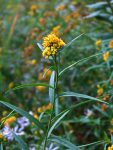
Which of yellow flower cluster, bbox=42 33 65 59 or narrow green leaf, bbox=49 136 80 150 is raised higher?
yellow flower cluster, bbox=42 33 65 59

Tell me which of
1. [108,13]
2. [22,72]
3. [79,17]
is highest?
[108,13]

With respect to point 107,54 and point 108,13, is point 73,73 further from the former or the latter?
point 107,54

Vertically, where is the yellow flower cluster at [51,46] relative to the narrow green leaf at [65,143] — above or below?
above

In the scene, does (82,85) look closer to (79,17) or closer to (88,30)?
(88,30)

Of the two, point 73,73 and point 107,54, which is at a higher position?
point 107,54

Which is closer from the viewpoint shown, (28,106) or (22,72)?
(28,106)

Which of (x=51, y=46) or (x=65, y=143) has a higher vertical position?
(x=51, y=46)

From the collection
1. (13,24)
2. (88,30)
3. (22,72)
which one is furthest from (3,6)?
(88,30)

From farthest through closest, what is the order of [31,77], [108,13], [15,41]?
[15,41] < [31,77] < [108,13]

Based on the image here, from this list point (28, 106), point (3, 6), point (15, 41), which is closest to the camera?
point (28, 106)
